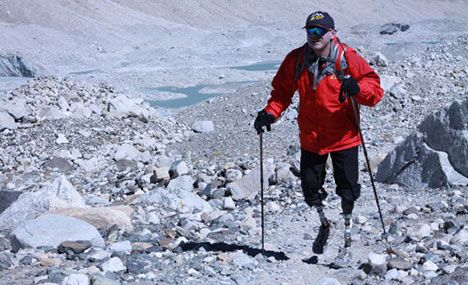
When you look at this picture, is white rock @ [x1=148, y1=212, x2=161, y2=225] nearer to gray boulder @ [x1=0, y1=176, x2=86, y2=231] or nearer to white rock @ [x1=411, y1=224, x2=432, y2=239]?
gray boulder @ [x1=0, y1=176, x2=86, y2=231]

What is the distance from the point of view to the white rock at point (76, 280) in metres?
4.54

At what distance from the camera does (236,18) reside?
66.1 meters

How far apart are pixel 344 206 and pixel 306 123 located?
682 millimetres

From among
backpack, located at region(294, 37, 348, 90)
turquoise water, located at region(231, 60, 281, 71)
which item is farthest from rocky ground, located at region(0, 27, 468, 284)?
turquoise water, located at region(231, 60, 281, 71)

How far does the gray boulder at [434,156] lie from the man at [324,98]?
232cm

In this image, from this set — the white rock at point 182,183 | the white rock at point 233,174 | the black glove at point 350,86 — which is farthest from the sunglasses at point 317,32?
the white rock at point 182,183

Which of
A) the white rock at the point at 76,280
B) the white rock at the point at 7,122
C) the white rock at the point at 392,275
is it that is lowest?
the white rock at the point at 7,122

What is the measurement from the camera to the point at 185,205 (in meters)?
7.45

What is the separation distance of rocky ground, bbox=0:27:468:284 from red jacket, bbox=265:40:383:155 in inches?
32.0

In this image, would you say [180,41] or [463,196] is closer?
[463,196]

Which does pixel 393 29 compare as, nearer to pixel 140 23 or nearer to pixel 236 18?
pixel 236 18

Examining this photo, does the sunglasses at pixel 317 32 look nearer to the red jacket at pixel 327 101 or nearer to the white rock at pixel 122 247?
the red jacket at pixel 327 101

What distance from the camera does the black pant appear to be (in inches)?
201

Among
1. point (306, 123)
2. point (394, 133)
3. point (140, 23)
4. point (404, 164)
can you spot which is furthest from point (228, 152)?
point (140, 23)
